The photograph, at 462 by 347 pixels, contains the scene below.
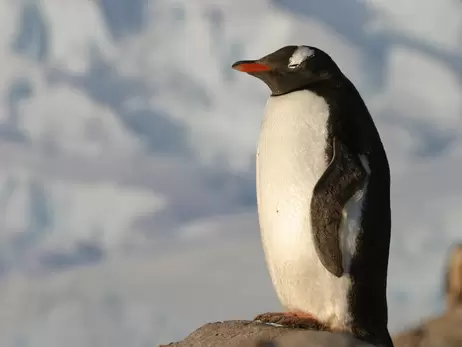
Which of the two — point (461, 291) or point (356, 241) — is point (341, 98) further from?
point (461, 291)

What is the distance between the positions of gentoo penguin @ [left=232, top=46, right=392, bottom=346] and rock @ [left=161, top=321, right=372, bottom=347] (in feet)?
0.24

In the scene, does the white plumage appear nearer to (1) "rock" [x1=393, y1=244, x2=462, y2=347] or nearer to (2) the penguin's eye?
(2) the penguin's eye

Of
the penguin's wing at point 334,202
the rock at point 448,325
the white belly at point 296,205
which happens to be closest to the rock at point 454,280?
the rock at point 448,325

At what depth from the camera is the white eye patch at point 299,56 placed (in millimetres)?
4168

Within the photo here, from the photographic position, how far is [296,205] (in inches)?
155

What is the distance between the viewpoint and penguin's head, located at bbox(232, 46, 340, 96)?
13.6 ft

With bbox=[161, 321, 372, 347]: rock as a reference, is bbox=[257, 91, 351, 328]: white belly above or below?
above

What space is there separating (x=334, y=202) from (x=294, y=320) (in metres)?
0.66

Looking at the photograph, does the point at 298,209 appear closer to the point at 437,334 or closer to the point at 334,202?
the point at 334,202

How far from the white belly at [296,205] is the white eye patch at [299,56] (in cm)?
17

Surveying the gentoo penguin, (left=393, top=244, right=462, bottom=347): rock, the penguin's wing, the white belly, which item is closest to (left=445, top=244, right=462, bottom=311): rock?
(left=393, top=244, right=462, bottom=347): rock

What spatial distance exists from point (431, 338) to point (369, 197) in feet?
15.7

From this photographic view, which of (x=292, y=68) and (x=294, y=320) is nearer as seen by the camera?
(x=294, y=320)

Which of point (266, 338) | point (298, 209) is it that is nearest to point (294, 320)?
point (266, 338)
